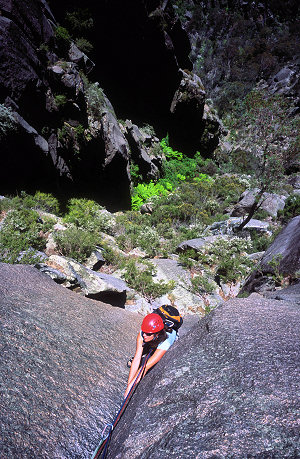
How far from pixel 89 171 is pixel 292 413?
11.3 m

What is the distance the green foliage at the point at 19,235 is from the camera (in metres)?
4.13

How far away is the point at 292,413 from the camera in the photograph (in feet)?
3.56

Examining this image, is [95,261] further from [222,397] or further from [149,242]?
[222,397]

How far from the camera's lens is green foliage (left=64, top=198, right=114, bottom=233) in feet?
25.4

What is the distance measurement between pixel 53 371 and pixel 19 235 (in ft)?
13.0

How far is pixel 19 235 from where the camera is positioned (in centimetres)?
492

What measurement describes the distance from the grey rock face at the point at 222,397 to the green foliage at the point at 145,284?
11.2ft

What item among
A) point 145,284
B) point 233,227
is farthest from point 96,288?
point 233,227

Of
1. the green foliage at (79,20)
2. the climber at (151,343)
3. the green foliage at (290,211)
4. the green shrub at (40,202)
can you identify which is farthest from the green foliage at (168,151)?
the climber at (151,343)

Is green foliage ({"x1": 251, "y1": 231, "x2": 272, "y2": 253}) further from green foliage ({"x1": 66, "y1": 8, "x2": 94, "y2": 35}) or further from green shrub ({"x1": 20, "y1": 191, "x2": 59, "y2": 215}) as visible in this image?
green foliage ({"x1": 66, "y1": 8, "x2": 94, "y2": 35})

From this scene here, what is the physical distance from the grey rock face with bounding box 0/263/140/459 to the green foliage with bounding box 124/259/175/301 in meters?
2.27

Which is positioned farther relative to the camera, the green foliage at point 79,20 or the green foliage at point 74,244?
the green foliage at point 79,20

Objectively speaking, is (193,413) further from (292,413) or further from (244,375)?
(292,413)

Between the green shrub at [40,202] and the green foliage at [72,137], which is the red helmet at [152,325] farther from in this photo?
the green foliage at [72,137]
